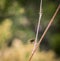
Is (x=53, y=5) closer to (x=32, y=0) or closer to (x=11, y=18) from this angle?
(x=32, y=0)

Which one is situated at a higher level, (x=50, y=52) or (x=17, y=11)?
(x=17, y=11)

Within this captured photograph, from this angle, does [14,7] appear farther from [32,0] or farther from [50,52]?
[50,52]

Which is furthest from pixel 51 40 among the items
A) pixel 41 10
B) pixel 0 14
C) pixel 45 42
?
pixel 0 14
